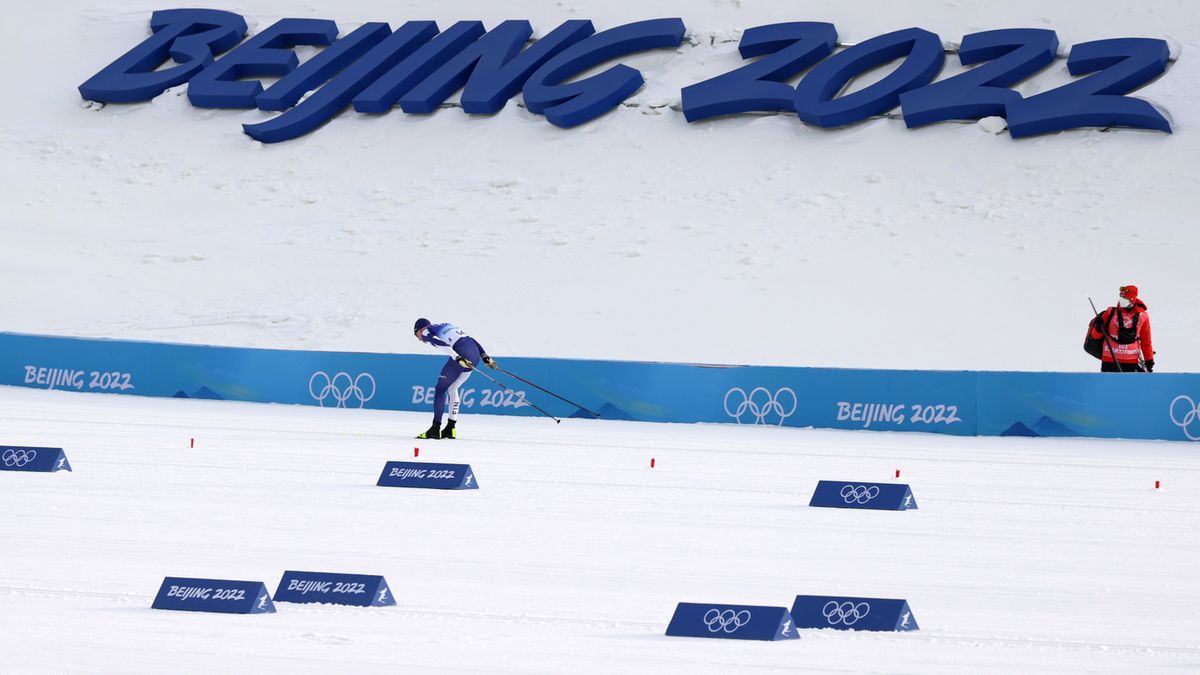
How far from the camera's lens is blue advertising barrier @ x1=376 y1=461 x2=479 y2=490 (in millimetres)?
14406

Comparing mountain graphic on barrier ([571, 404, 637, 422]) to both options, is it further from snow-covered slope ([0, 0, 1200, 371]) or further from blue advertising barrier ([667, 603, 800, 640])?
blue advertising barrier ([667, 603, 800, 640])

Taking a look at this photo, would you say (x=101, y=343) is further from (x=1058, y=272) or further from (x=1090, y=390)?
(x=1058, y=272)

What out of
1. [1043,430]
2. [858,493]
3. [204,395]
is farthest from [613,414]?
[858,493]

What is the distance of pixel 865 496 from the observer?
13.7m

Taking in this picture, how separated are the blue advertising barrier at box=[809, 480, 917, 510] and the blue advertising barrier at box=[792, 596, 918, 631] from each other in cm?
544

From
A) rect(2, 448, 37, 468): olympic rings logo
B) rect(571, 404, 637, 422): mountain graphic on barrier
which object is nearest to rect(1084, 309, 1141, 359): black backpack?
rect(571, 404, 637, 422): mountain graphic on barrier

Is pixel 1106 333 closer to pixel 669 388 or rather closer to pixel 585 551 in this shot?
pixel 669 388

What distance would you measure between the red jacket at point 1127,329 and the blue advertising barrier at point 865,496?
8.80 meters

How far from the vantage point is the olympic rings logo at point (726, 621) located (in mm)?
7809

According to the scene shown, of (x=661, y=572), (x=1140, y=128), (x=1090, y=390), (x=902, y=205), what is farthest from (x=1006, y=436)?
(x=1140, y=128)

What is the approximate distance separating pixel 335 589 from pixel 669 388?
14599 mm

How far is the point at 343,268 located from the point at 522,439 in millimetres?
19887

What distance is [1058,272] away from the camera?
35531mm

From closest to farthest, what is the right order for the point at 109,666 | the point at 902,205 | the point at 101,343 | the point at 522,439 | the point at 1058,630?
1. the point at 109,666
2. the point at 1058,630
3. the point at 522,439
4. the point at 101,343
5. the point at 902,205
